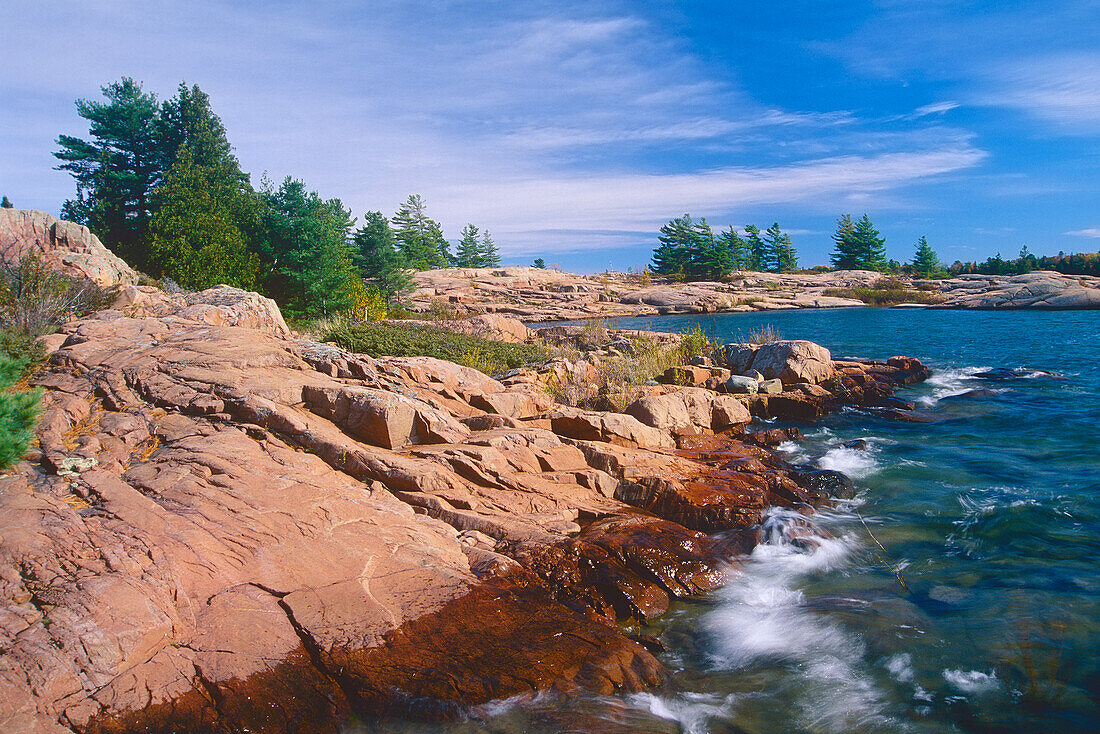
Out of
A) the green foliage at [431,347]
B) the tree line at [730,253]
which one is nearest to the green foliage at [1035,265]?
the tree line at [730,253]

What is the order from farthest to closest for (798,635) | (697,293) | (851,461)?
(697,293) < (851,461) < (798,635)

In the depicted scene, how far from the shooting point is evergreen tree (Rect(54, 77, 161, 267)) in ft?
107

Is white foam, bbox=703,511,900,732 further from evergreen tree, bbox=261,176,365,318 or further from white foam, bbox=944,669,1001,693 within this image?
evergreen tree, bbox=261,176,365,318

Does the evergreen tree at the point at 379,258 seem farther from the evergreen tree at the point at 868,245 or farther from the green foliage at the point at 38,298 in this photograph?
the evergreen tree at the point at 868,245

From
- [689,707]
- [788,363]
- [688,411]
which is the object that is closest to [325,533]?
[689,707]

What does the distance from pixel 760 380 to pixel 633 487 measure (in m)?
8.61

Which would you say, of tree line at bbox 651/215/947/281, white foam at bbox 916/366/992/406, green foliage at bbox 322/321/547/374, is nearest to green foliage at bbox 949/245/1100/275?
tree line at bbox 651/215/947/281

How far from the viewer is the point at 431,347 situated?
14562mm

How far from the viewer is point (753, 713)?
4.47m

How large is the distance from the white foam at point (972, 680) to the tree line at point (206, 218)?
887 inches

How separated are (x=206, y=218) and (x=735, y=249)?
6985 cm

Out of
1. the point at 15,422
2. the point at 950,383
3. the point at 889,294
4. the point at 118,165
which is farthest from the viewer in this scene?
the point at 889,294

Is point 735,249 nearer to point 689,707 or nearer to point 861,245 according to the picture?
point 861,245

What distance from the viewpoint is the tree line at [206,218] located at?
23.3 meters
